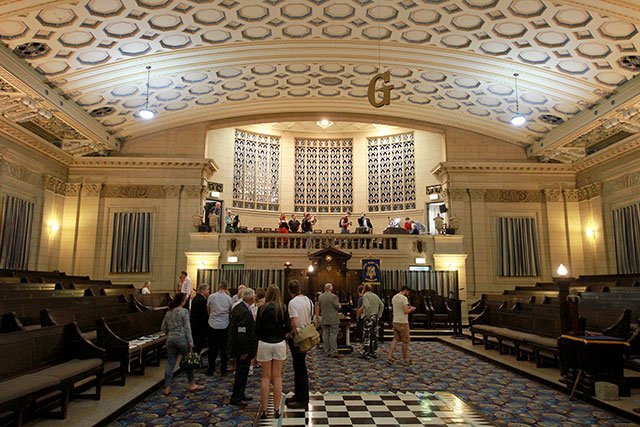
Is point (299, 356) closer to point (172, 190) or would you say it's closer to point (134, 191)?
point (172, 190)

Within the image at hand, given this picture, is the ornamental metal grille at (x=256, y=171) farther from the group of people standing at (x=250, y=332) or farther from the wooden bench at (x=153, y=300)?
the group of people standing at (x=250, y=332)

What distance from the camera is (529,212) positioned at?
64.0 ft

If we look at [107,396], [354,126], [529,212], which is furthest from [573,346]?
[354,126]

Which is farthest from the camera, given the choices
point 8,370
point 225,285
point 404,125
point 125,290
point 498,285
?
point 404,125

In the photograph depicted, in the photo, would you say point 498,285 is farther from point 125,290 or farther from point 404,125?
point 125,290

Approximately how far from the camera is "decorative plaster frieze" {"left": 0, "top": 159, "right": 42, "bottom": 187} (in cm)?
1470

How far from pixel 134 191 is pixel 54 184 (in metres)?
2.93

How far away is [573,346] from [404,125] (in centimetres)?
1503

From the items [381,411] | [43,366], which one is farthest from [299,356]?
[43,366]

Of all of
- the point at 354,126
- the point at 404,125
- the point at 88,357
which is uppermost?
the point at 354,126

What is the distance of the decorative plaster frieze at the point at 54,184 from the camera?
1719 cm

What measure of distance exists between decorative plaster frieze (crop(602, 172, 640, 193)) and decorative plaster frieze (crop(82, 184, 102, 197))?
20.5 metres

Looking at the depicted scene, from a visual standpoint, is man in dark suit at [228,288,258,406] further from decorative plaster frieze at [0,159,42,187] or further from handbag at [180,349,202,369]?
decorative plaster frieze at [0,159,42,187]

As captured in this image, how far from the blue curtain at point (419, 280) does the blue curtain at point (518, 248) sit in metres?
A: 3.31
